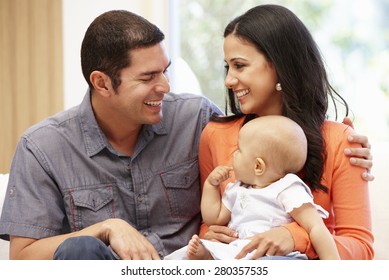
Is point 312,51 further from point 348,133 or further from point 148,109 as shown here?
point 148,109

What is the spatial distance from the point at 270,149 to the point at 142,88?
491 mm

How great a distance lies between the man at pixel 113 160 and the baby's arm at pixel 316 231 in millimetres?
512

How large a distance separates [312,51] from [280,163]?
1.29ft

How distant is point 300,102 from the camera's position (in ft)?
6.25

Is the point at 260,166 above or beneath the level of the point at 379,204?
above

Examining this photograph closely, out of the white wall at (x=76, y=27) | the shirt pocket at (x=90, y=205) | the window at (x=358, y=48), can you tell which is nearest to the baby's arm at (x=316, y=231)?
the shirt pocket at (x=90, y=205)

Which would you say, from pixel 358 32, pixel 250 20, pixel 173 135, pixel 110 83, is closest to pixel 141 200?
pixel 173 135

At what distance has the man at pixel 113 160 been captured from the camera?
76.6 inches

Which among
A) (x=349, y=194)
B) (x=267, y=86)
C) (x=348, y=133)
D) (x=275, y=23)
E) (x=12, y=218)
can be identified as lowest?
(x=12, y=218)

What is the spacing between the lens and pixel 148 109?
A: 6.64ft

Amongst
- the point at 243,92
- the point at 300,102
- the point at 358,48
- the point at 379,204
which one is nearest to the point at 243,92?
the point at 243,92

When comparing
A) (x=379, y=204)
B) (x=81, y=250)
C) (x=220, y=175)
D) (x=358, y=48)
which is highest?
(x=358, y=48)

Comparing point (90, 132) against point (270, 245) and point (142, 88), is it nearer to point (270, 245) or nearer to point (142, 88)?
point (142, 88)

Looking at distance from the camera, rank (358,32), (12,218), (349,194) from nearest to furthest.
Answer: (349,194), (12,218), (358,32)
